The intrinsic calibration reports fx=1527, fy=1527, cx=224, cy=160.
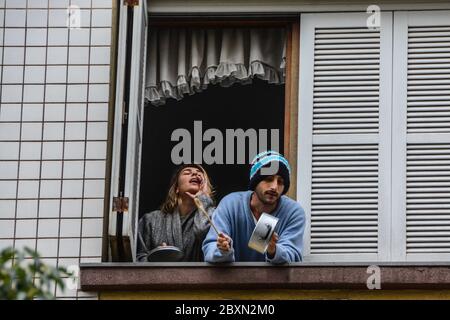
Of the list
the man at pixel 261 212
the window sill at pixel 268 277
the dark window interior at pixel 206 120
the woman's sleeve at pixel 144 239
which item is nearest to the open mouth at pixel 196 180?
the dark window interior at pixel 206 120

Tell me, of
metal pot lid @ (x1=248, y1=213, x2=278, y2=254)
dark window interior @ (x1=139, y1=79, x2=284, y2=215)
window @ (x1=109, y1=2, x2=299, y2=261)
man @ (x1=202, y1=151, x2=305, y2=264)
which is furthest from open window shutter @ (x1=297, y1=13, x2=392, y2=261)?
metal pot lid @ (x1=248, y1=213, x2=278, y2=254)

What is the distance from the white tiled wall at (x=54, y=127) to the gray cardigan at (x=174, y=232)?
0.52 m

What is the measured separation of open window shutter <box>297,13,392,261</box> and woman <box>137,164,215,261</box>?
78 cm

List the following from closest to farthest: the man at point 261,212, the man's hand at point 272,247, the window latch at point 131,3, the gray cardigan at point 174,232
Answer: the man's hand at point 272,247 < the man at point 261,212 < the window latch at point 131,3 < the gray cardigan at point 174,232

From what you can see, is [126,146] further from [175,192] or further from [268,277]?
[175,192]

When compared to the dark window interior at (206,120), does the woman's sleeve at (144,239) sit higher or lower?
lower

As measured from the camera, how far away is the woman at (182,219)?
10.3 metres

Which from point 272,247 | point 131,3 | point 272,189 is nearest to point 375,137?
point 272,189

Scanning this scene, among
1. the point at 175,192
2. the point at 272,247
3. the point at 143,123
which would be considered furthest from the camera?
the point at 143,123

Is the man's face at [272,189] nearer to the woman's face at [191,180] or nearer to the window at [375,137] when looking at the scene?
the window at [375,137]

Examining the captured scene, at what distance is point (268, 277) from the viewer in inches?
375

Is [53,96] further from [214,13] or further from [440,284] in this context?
[440,284]

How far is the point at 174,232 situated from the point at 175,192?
0.53 meters

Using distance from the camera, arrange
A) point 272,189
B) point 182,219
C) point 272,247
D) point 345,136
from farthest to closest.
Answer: point 182,219
point 345,136
point 272,189
point 272,247
